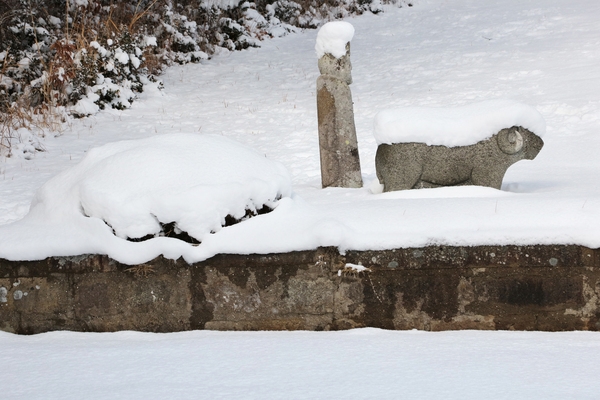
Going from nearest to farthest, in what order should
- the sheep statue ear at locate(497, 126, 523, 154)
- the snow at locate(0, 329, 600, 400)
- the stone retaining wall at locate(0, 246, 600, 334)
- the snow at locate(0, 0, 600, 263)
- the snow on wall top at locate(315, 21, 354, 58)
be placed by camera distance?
the snow at locate(0, 329, 600, 400) < the stone retaining wall at locate(0, 246, 600, 334) < the snow at locate(0, 0, 600, 263) < the sheep statue ear at locate(497, 126, 523, 154) < the snow on wall top at locate(315, 21, 354, 58)

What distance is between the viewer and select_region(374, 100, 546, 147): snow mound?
589 centimetres

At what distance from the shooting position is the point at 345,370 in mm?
3430

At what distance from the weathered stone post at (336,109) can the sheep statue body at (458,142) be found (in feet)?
3.52

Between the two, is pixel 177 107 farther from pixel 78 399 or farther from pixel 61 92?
pixel 78 399

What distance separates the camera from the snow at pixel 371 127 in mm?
4020

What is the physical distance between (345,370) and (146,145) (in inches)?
75.2

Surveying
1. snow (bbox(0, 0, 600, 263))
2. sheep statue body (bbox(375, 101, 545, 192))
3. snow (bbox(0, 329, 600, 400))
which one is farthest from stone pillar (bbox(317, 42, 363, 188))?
snow (bbox(0, 329, 600, 400))

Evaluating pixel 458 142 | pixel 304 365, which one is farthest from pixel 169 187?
pixel 458 142

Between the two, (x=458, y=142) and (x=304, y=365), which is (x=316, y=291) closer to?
(x=304, y=365)

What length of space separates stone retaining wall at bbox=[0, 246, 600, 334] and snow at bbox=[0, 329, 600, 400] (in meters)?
0.10

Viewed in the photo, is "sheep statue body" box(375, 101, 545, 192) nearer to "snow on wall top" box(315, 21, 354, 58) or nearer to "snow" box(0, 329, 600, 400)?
"snow on wall top" box(315, 21, 354, 58)

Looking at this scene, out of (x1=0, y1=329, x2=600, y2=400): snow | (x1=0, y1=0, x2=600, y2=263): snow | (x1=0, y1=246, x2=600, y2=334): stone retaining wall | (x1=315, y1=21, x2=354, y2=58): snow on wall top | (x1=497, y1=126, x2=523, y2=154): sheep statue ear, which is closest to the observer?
(x1=0, y1=329, x2=600, y2=400): snow

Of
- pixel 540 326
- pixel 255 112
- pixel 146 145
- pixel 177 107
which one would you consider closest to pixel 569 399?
pixel 540 326

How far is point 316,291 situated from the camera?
402cm
